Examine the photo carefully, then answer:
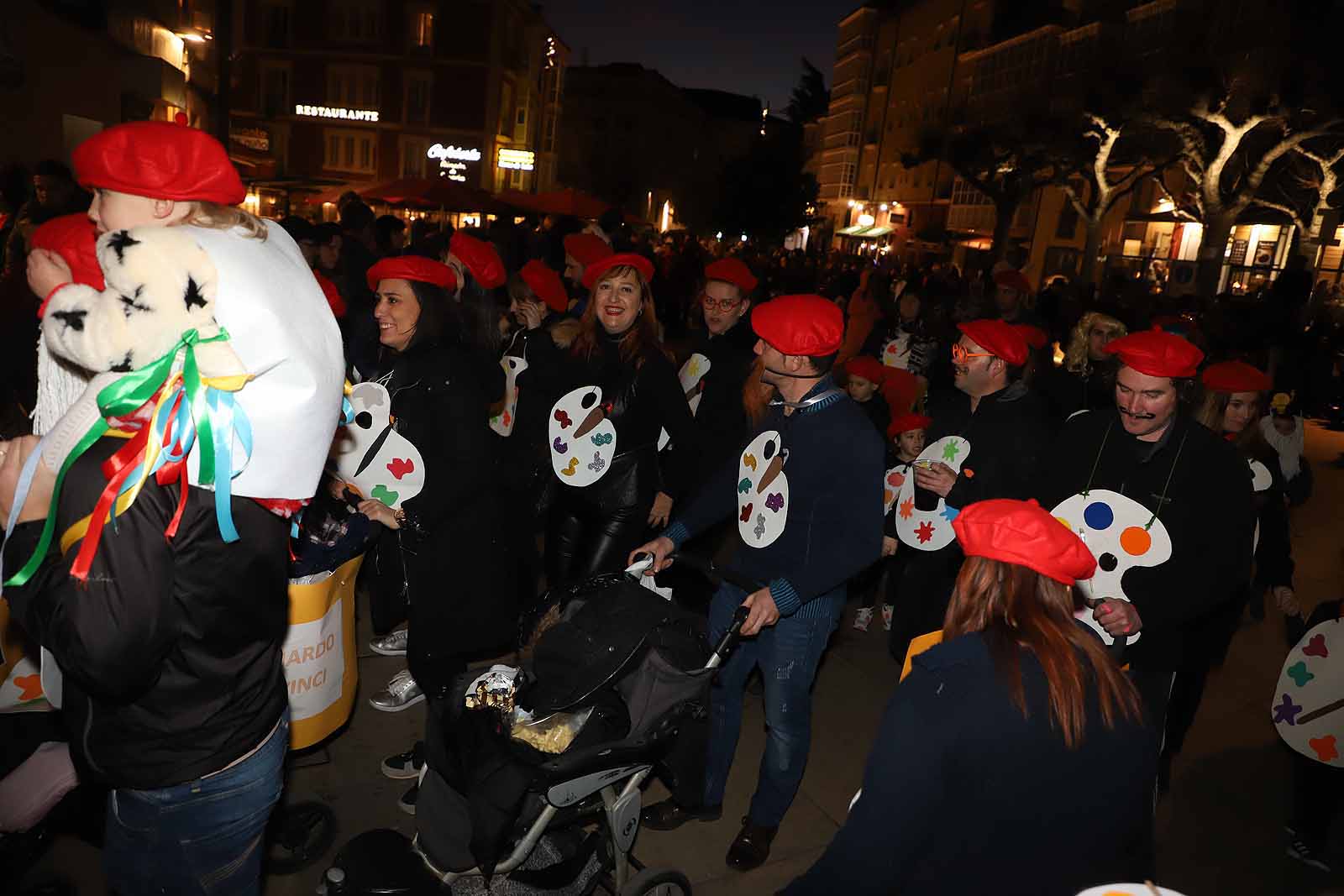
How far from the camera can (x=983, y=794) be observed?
1666 millimetres

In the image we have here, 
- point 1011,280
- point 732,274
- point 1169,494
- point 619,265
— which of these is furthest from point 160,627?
point 1011,280

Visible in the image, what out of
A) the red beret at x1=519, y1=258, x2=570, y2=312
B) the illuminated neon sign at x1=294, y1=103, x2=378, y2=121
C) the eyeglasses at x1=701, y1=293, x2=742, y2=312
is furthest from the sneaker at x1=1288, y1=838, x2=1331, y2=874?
the illuminated neon sign at x1=294, y1=103, x2=378, y2=121

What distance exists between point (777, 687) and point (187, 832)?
2.04 metres

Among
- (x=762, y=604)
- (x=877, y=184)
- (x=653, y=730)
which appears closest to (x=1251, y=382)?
(x=762, y=604)

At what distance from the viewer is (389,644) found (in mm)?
4770

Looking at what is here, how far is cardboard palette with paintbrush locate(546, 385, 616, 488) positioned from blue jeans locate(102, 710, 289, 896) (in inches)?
94.4

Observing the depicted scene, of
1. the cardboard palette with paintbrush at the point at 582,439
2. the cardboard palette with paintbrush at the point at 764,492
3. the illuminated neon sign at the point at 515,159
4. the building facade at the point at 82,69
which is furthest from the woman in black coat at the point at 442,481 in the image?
the illuminated neon sign at the point at 515,159

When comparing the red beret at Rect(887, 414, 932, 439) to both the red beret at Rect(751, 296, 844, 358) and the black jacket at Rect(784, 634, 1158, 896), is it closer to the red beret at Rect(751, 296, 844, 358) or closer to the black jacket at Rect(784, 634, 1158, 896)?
the red beret at Rect(751, 296, 844, 358)

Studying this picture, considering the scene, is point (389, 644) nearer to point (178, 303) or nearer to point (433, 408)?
point (433, 408)

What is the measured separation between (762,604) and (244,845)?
170 centimetres

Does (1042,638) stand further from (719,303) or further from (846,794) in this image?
(719,303)

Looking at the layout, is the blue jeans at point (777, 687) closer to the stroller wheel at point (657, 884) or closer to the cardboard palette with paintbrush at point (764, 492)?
the cardboard palette with paintbrush at point (764, 492)

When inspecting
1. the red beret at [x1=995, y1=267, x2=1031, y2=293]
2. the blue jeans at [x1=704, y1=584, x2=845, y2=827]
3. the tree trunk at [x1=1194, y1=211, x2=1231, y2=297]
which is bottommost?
the blue jeans at [x1=704, y1=584, x2=845, y2=827]

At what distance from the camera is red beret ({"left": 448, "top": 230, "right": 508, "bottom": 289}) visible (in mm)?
A: 5449
